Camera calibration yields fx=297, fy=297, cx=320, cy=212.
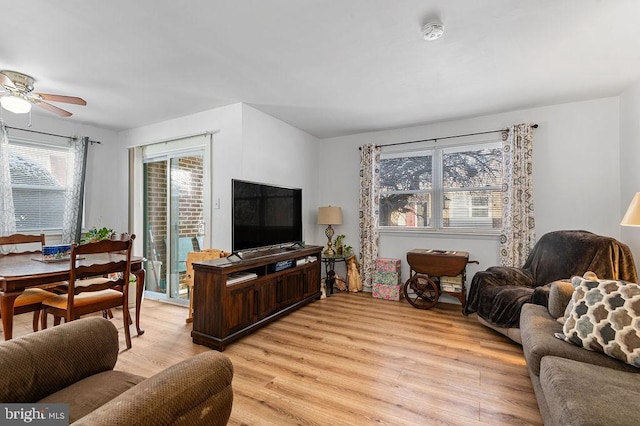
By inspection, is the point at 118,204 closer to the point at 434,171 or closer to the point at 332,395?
the point at 332,395

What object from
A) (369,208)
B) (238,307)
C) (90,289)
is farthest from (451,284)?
(90,289)

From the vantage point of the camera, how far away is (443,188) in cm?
399

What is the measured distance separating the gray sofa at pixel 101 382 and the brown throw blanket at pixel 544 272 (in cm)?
249

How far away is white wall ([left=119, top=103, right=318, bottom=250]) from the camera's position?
3279mm

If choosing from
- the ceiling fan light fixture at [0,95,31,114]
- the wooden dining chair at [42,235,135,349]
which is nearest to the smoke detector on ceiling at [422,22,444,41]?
the wooden dining chair at [42,235,135,349]

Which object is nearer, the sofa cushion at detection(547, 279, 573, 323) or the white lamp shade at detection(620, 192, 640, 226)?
the sofa cushion at detection(547, 279, 573, 323)

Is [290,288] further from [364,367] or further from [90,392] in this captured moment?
[90,392]

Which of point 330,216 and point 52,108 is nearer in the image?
point 52,108

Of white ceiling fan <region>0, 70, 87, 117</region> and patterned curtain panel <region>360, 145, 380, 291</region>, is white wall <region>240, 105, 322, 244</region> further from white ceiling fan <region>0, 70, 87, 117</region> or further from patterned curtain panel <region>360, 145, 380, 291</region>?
white ceiling fan <region>0, 70, 87, 117</region>

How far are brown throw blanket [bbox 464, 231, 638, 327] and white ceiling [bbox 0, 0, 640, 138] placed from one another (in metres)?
1.51

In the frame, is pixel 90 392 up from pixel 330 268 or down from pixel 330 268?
up

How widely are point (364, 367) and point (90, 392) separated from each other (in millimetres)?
1688

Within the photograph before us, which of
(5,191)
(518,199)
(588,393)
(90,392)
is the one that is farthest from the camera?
(518,199)

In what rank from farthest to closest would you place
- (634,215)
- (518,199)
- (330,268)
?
1. (330,268)
2. (518,199)
3. (634,215)
